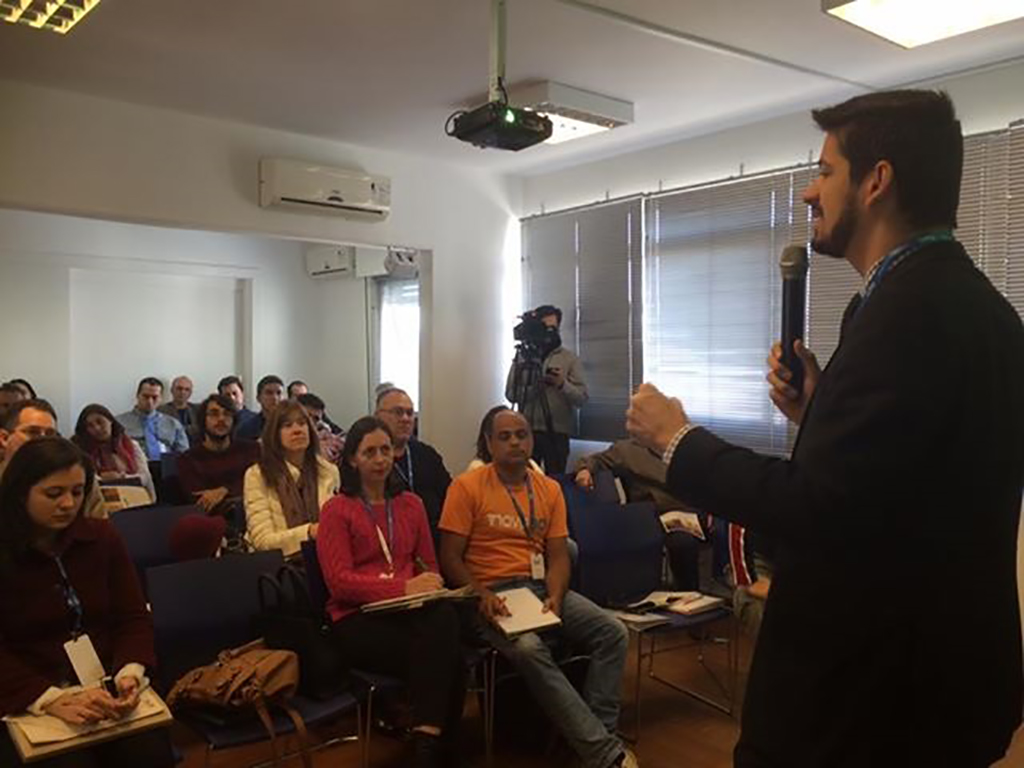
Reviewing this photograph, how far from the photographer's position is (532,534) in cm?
328

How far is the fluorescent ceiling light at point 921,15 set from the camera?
123 inches

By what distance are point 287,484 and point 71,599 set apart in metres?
1.38

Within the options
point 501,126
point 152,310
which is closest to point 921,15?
point 501,126

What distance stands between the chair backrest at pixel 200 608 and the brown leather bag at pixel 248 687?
0.13 metres

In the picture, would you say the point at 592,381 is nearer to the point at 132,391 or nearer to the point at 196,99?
the point at 196,99

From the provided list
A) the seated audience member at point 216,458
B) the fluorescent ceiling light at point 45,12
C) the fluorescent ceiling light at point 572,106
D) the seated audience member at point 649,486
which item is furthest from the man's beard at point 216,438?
the fluorescent ceiling light at point 572,106

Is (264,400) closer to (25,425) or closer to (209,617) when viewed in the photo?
(25,425)

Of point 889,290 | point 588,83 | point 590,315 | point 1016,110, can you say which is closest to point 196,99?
point 588,83

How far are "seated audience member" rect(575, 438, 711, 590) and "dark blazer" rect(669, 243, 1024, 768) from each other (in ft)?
10.8

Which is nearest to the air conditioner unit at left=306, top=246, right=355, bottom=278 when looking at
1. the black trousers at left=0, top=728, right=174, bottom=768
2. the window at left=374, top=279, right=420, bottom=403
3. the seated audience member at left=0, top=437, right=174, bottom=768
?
the window at left=374, top=279, right=420, bottom=403

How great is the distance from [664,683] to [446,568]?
4.17 feet

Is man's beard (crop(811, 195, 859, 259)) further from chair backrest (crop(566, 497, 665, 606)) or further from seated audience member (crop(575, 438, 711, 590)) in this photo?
seated audience member (crop(575, 438, 711, 590))

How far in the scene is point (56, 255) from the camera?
22.8 ft

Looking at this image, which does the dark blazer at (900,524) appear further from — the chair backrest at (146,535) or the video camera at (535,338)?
the video camera at (535,338)
